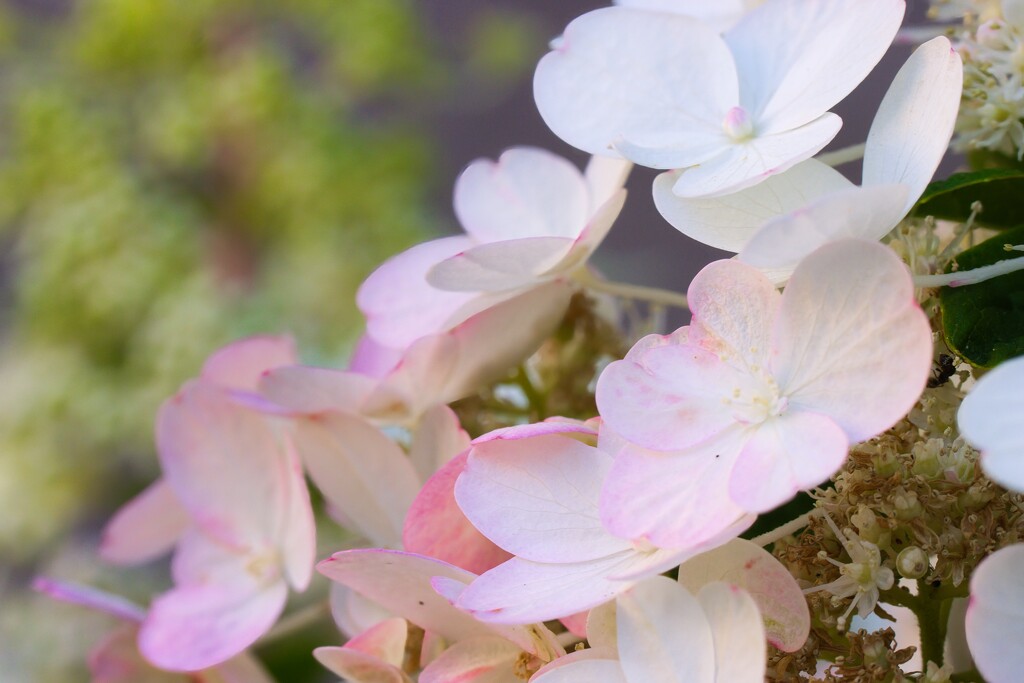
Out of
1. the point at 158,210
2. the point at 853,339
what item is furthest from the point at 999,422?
the point at 158,210

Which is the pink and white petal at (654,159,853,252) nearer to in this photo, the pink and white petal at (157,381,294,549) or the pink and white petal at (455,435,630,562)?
the pink and white petal at (455,435,630,562)

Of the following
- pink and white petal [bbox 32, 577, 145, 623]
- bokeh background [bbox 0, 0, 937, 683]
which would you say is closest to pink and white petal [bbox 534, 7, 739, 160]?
pink and white petal [bbox 32, 577, 145, 623]

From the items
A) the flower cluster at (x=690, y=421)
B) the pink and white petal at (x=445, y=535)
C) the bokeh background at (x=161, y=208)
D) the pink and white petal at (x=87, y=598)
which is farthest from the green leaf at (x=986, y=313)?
the bokeh background at (x=161, y=208)

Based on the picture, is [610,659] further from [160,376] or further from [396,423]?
[160,376]

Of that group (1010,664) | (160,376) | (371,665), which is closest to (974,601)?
(1010,664)

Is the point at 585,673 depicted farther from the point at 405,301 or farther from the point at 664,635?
the point at 405,301

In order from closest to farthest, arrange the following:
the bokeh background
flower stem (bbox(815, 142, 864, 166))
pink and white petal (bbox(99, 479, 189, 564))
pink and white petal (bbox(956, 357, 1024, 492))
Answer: pink and white petal (bbox(956, 357, 1024, 492)) → flower stem (bbox(815, 142, 864, 166)) → pink and white petal (bbox(99, 479, 189, 564)) → the bokeh background
